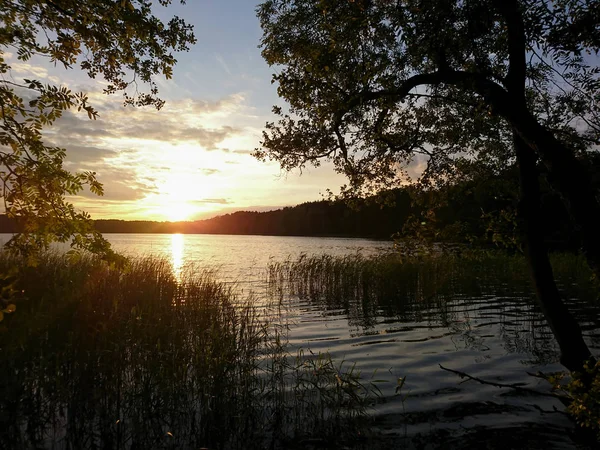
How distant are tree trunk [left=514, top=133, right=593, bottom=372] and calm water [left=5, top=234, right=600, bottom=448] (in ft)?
3.60

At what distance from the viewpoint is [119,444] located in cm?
577

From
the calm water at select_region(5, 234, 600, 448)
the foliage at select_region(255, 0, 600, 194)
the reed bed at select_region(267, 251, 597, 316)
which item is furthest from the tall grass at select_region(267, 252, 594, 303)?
the foliage at select_region(255, 0, 600, 194)

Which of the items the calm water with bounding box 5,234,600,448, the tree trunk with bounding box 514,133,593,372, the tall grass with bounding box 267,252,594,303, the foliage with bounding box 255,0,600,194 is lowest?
the calm water with bounding box 5,234,600,448

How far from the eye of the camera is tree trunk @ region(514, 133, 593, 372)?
633 centimetres

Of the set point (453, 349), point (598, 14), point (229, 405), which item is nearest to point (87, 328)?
point (229, 405)

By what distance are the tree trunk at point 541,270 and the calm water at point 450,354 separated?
1097mm

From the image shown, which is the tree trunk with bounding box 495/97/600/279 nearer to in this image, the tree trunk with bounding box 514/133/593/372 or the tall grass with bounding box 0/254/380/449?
the tree trunk with bounding box 514/133/593/372

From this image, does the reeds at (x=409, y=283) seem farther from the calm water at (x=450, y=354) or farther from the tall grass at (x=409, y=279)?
the calm water at (x=450, y=354)

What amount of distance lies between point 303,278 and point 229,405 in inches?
706

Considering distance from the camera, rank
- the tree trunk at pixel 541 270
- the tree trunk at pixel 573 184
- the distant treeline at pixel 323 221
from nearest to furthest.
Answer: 1. the tree trunk at pixel 573 184
2. the tree trunk at pixel 541 270
3. the distant treeline at pixel 323 221

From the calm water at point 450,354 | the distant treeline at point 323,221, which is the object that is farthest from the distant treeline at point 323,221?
the calm water at point 450,354

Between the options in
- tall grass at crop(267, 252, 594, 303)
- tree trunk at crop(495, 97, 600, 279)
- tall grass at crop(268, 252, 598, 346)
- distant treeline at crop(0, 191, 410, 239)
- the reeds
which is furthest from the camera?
distant treeline at crop(0, 191, 410, 239)

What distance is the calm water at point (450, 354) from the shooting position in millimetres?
6391

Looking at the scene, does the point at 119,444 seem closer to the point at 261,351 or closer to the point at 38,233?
the point at 38,233
